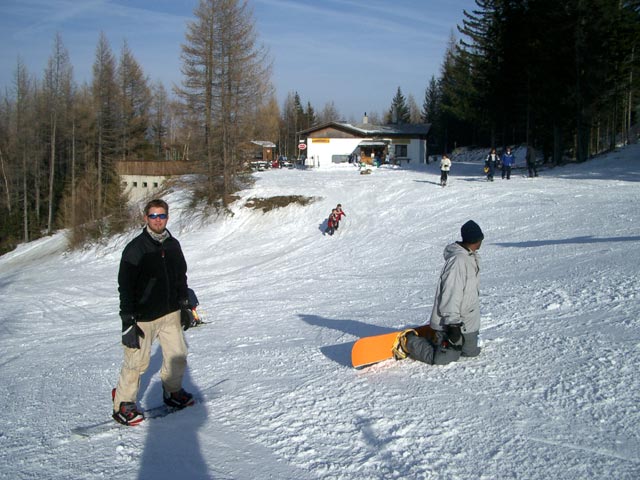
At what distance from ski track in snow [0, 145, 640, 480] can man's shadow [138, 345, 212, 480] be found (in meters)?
0.02

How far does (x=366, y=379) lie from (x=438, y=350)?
0.81 meters

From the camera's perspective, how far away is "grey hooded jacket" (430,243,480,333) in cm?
479

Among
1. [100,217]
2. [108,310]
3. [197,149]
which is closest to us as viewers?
[108,310]

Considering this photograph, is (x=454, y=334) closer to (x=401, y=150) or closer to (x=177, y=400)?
(x=177, y=400)

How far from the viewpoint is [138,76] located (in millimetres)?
50031

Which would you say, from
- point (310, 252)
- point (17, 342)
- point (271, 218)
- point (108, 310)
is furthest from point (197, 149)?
point (17, 342)

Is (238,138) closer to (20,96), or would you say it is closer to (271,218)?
(271,218)

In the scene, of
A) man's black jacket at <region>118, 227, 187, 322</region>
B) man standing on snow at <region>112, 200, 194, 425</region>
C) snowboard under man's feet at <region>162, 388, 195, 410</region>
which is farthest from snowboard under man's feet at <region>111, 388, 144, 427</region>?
man's black jacket at <region>118, 227, 187, 322</region>

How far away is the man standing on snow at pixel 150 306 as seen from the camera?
420 centimetres

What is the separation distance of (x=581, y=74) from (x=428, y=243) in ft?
61.8

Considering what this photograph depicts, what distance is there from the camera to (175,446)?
4000mm

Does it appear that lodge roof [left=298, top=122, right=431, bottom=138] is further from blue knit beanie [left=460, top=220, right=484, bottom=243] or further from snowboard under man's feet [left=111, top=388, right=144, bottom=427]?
snowboard under man's feet [left=111, top=388, right=144, bottom=427]

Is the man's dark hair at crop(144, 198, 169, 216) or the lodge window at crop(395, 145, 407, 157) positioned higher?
the lodge window at crop(395, 145, 407, 157)

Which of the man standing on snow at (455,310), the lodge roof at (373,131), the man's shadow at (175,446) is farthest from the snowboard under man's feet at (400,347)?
the lodge roof at (373,131)
